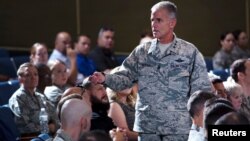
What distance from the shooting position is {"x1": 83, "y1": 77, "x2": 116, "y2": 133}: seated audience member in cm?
578

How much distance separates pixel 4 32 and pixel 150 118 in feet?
21.3

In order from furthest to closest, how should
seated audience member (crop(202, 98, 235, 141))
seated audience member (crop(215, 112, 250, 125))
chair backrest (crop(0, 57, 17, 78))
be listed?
chair backrest (crop(0, 57, 17, 78)) < seated audience member (crop(202, 98, 235, 141)) < seated audience member (crop(215, 112, 250, 125))

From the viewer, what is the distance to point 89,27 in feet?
38.5

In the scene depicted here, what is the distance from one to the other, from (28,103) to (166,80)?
2.10 m

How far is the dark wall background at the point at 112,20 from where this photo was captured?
1135 cm

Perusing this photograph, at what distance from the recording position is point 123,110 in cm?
649

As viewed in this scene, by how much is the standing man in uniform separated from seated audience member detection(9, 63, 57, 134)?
5.84 ft

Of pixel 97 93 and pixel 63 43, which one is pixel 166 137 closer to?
pixel 97 93

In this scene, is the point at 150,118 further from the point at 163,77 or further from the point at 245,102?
the point at 245,102

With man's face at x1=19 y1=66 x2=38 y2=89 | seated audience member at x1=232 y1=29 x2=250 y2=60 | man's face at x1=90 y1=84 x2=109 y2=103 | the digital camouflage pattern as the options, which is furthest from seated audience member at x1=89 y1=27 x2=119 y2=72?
man's face at x1=90 y1=84 x2=109 y2=103

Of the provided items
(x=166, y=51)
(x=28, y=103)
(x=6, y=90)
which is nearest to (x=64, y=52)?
(x=6, y=90)

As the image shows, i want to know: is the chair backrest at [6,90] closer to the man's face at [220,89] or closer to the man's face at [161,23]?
the man's face at [220,89]

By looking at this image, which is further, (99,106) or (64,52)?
(64,52)

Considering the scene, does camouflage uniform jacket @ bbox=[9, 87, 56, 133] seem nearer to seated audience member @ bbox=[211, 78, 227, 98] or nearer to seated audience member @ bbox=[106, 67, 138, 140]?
seated audience member @ bbox=[106, 67, 138, 140]
